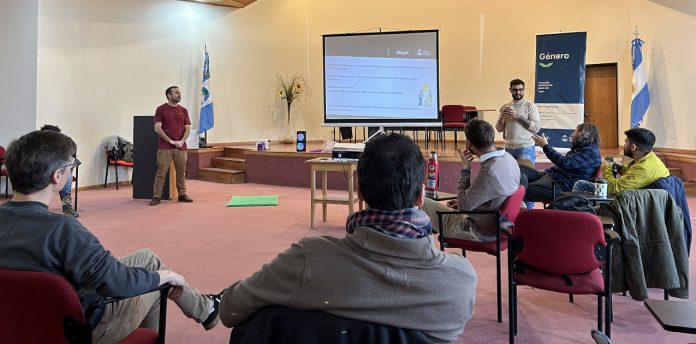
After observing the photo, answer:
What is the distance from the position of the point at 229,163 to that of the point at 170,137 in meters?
2.46

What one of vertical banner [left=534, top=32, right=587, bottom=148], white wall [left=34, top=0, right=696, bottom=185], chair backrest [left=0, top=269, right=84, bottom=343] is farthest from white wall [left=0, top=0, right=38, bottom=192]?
vertical banner [left=534, top=32, right=587, bottom=148]

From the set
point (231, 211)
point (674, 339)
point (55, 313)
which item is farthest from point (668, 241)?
point (231, 211)

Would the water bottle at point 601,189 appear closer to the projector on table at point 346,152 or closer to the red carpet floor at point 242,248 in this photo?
the red carpet floor at point 242,248

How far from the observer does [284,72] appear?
11.2m

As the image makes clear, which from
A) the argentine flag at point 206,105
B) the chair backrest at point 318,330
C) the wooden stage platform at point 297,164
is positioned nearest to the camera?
the chair backrest at point 318,330

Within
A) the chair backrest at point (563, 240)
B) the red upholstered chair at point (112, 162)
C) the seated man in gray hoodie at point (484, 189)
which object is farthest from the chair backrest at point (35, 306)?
the red upholstered chair at point (112, 162)

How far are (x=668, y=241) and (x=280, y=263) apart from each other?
99.5 inches

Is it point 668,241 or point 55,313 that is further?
point 668,241

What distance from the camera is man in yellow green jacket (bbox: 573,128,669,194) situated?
3.13m

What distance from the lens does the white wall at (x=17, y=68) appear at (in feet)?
22.5

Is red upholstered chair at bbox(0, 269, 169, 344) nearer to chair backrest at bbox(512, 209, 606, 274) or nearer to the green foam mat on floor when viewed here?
chair backrest at bbox(512, 209, 606, 274)

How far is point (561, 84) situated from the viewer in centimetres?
789

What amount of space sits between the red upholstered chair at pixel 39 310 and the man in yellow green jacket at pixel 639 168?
295 cm

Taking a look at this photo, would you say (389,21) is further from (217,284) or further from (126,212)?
(217,284)
